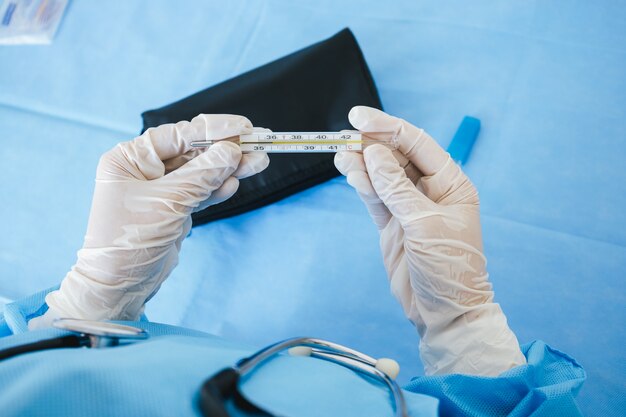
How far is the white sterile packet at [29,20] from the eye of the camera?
1.71 meters

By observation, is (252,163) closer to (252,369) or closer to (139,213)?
(139,213)

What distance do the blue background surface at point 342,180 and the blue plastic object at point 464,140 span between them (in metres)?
0.03

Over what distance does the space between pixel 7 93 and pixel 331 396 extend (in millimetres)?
1606

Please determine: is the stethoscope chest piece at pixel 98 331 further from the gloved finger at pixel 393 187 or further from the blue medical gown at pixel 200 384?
the gloved finger at pixel 393 187

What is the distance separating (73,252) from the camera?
140 centimetres

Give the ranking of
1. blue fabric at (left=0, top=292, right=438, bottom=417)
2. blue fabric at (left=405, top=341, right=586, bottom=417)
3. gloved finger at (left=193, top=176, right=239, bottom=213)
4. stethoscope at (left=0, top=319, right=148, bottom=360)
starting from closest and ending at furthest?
blue fabric at (left=0, top=292, right=438, bottom=417), stethoscope at (left=0, top=319, right=148, bottom=360), blue fabric at (left=405, top=341, right=586, bottom=417), gloved finger at (left=193, top=176, right=239, bottom=213)

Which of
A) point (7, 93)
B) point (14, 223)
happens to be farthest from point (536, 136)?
point (7, 93)

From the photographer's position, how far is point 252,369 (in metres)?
0.62

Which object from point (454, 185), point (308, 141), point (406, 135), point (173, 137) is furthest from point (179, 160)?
point (454, 185)

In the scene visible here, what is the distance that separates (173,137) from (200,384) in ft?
2.15

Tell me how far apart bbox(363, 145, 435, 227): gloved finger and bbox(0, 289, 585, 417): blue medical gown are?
33 centimetres

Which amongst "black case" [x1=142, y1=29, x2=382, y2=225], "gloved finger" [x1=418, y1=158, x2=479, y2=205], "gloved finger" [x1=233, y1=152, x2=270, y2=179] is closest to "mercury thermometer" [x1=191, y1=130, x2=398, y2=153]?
"gloved finger" [x1=233, y1=152, x2=270, y2=179]

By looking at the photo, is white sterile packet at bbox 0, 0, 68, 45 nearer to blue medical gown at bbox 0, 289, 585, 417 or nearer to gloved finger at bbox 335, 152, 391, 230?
blue medical gown at bbox 0, 289, 585, 417

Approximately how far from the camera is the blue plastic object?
132 centimetres
